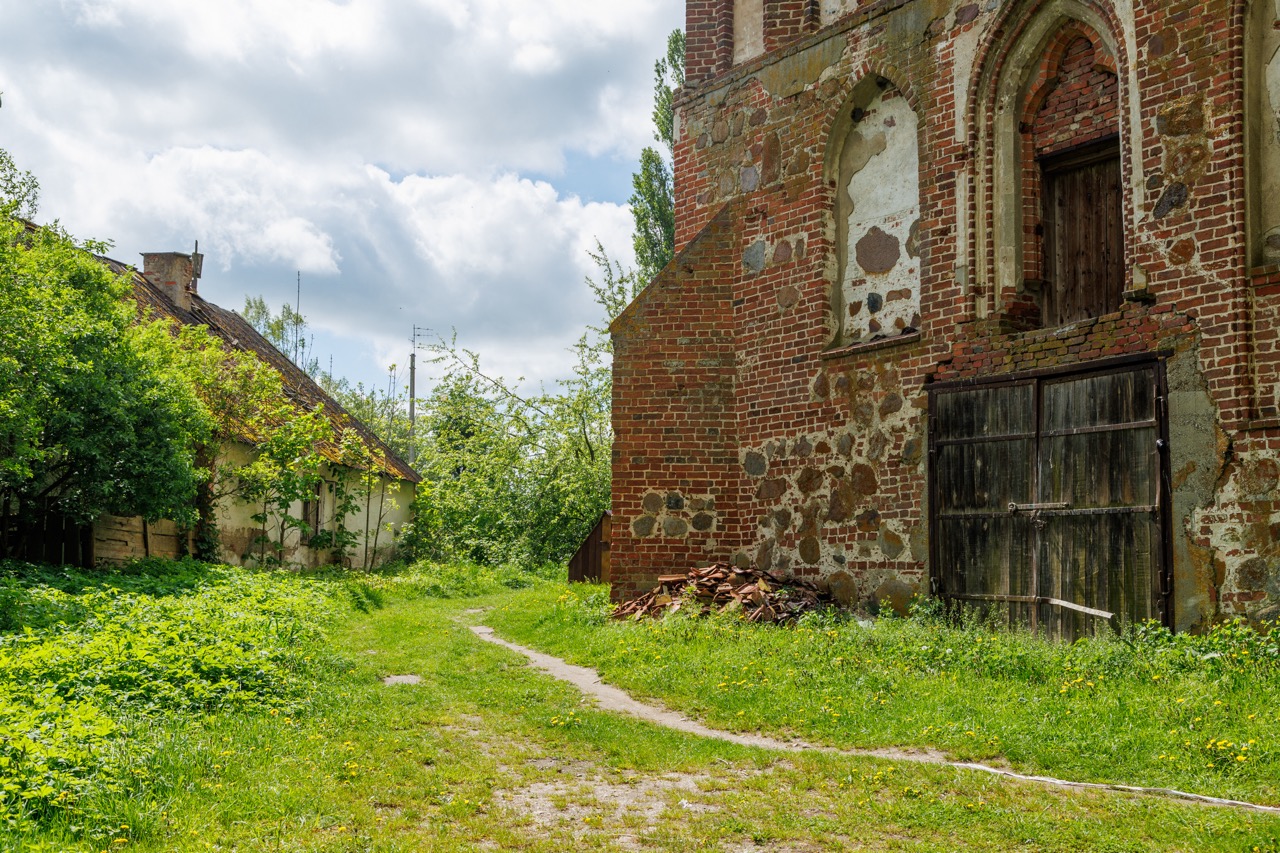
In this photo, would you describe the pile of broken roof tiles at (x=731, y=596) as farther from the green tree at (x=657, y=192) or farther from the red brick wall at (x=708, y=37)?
the green tree at (x=657, y=192)

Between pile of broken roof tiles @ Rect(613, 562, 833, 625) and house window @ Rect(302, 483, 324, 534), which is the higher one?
house window @ Rect(302, 483, 324, 534)

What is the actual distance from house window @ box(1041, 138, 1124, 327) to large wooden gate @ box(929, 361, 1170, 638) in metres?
1.02

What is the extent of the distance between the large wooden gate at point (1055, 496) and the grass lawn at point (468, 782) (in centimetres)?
283

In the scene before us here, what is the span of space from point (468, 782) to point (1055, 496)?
6260mm

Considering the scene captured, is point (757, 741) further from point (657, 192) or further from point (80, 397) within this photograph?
point (657, 192)

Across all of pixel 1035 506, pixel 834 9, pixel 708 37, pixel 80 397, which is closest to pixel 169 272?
pixel 80 397

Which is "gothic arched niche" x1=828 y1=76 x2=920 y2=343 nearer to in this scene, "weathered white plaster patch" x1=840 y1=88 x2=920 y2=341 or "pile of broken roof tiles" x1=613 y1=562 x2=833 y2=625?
"weathered white plaster patch" x1=840 y1=88 x2=920 y2=341

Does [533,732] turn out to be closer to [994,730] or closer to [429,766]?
[429,766]

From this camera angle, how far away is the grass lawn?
5.09 metres

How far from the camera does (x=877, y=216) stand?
1220 centimetres

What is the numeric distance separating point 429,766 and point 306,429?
1504 centimetres

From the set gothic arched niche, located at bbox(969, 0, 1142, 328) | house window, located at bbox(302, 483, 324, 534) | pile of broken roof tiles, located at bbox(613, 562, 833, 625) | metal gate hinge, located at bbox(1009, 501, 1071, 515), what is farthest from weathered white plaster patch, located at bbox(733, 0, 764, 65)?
house window, located at bbox(302, 483, 324, 534)

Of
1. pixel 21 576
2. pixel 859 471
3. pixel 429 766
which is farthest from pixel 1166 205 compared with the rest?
pixel 21 576

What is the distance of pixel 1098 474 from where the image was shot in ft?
31.7
